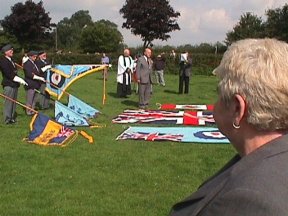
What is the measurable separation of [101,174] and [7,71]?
21.4ft

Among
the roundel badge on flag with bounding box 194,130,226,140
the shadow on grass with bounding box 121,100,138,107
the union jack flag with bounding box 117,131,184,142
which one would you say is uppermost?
the roundel badge on flag with bounding box 194,130,226,140

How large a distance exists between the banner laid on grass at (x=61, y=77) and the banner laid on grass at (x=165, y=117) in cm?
244

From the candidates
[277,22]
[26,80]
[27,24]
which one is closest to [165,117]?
[26,80]

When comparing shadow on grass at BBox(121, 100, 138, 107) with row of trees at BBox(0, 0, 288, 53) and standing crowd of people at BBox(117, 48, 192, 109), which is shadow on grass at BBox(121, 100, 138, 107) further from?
row of trees at BBox(0, 0, 288, 53)

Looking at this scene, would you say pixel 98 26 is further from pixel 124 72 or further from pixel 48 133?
pixel 48 133

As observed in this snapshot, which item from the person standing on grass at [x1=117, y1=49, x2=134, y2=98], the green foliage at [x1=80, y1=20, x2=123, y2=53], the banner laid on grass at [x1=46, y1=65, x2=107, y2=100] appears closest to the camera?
the banner laid on grass at [x1=46, y1=65, x2=107, y2=100]

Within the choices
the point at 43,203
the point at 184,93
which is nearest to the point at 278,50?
the point at 43,203

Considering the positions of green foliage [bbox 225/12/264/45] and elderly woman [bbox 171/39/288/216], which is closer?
elderly woman [bbox 171/39/288/216]

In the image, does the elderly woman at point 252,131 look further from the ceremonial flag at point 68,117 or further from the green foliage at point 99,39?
the green foliage at point 99,39

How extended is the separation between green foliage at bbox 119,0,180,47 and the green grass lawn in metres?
52.5

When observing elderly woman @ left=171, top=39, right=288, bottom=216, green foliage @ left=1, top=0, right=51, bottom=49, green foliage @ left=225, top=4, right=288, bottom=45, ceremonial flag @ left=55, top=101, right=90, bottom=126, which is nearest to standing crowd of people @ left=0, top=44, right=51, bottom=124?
ceremonial flag @ left=55, top=101, right=90, bottom=126

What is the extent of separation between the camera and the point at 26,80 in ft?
52.0

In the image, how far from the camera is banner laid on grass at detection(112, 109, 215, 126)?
1420 centimetres

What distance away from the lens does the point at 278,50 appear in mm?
2027
